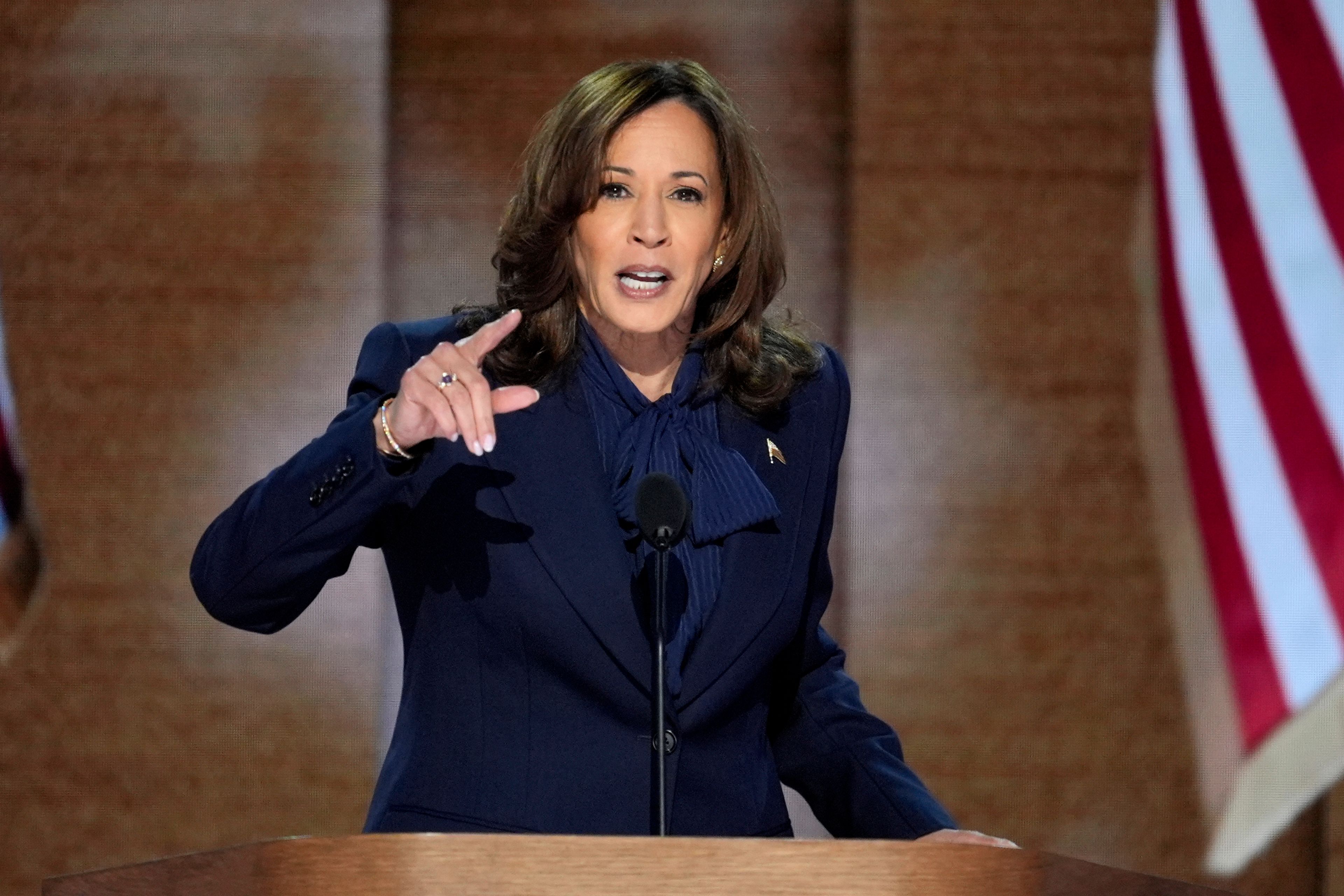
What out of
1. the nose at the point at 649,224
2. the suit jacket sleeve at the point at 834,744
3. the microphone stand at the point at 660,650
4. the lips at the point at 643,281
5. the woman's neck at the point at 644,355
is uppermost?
the nose at the point at 649,224

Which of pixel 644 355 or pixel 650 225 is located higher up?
pixel 650 225

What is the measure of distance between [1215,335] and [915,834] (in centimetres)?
106

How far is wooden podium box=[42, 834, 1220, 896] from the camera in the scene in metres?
1.23

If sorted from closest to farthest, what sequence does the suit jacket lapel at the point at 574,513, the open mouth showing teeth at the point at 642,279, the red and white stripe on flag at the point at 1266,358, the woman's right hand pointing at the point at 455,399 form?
the woman's right hand pointing at the point at 455,399 < the suit jacket lapel at the point at 574,513 < the open mouth showing teeth at the point at 642,279 < the red and white stripe on flag at the point at 1266,358

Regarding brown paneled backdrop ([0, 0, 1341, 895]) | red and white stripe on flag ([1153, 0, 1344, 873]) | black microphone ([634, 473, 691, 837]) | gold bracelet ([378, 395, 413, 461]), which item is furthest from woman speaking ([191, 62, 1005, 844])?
brown paneled backdrop ([0, 0, 1341, 895])

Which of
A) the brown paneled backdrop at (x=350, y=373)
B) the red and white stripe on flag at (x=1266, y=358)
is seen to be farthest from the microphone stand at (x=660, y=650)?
the brown paneled backdrop at (x=350, y=373)

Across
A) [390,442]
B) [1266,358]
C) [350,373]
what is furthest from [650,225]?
[350,373]

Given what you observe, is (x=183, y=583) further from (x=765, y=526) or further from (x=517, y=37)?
(x=765, y=526)

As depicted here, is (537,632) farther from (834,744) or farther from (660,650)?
(834,744)

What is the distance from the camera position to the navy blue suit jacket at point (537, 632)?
1.78 m

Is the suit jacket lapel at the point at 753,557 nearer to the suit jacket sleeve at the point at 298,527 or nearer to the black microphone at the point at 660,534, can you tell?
the black microphone at the point at 660,534

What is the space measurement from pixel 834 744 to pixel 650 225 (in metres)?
0.66

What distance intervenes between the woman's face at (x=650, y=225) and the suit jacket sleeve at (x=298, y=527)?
0.38 meters

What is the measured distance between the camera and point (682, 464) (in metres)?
2.07
